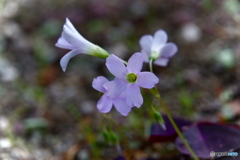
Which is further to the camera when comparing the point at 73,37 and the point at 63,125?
the point at 63,125

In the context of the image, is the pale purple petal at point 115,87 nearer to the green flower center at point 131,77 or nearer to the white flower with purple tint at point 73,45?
the green flower center at point 131,77

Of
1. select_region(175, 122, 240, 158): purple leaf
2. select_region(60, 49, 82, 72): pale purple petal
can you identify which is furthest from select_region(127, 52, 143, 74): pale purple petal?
select_region(175, 122, 240, 158): purple leaf

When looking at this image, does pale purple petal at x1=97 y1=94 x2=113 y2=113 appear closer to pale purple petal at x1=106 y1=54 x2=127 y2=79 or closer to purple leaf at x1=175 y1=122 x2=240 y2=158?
pale purple petal at x1=106 y1=54 x2=127 y2=79

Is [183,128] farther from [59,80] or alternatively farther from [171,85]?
[59,80]

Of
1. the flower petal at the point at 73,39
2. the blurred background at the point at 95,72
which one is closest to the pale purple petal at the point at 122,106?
the flower petal at the point at 73,39

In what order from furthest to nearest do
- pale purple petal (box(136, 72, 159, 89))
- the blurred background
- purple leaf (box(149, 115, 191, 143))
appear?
the blurred background < purple leaf (box(149, 115, 191, 143)) < pale purple petal (box(136, 72, 159, 89))

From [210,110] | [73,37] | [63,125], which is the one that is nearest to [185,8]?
[210,110]
